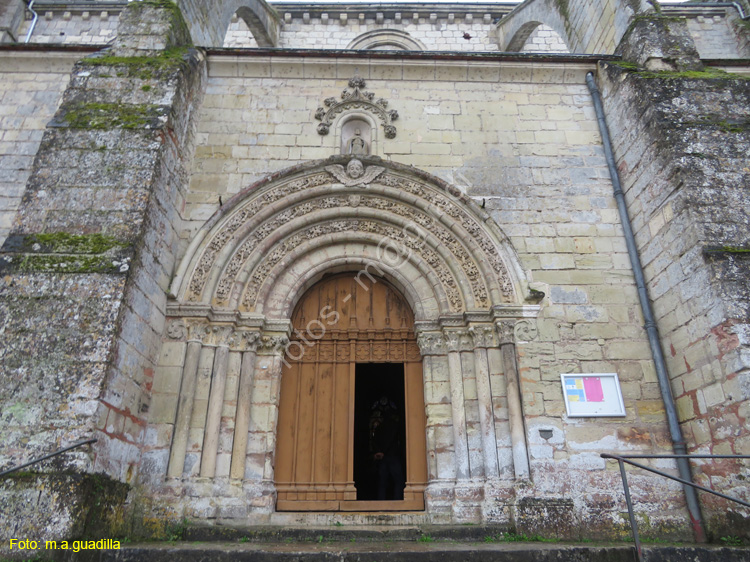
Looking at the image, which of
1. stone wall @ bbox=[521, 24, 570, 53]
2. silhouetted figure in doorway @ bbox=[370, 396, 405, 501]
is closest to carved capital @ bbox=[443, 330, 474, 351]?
silhouetted figure in doorway @ bbox=[370, 396, 405, 501]

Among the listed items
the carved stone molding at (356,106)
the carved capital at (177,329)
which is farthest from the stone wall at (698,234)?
the carved capital at (177,329)

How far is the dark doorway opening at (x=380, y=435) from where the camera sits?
6211 millimetres

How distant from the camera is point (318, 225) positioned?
590 cm

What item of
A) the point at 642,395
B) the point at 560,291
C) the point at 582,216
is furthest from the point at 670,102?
the point at 642,395

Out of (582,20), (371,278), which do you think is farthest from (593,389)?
(582,20)

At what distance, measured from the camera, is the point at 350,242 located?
19.5 feet

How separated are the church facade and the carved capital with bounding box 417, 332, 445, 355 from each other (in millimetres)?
22

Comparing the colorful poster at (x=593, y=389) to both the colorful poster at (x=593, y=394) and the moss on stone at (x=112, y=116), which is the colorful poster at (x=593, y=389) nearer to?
the colorful poster at (x=593, y=394)

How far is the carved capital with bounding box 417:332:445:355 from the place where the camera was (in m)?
5.39

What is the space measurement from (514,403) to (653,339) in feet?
5.07

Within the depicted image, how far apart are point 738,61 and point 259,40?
8040 mm

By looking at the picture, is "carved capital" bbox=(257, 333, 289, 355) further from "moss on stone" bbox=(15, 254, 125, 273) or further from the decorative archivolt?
"moss on stone" bbox=(15, 254, 125, 273)

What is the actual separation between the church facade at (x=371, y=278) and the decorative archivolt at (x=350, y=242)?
28 millimetres

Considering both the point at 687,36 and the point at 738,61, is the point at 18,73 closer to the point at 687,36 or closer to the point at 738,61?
the point at 687,36
